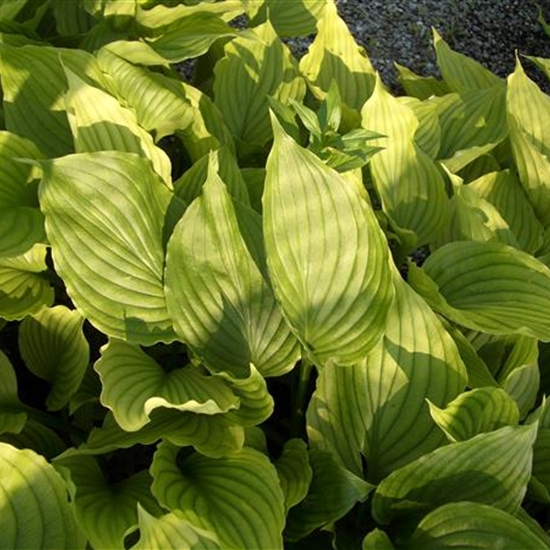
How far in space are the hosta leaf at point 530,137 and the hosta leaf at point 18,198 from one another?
0.99 meters

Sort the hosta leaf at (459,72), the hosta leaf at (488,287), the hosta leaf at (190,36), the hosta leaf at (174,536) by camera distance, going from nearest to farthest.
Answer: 1. the hosta leaf at (174,536)
2. the hosta leaf at (488,287)
3. the hosta leaf at (190,36)
4. the hosta leaf at (459,72)

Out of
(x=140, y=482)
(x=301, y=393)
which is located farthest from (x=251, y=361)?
(x=140, y=482)

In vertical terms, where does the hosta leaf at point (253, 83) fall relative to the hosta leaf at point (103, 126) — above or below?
below

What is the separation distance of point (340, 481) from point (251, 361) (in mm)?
241

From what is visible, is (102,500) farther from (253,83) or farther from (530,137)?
(530,137)

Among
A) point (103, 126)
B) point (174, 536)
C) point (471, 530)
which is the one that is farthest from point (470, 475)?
point (103, 126)

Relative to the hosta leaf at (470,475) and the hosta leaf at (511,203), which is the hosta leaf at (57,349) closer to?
the hosta leaf at (470,475)

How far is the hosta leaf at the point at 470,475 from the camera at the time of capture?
4.03ft

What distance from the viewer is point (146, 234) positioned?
1366 millimetres

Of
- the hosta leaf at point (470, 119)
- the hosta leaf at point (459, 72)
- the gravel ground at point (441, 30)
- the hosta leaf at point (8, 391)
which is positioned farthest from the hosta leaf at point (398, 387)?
the gravel ground at point (441, 30)

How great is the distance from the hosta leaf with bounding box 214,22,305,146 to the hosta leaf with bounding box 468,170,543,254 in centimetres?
47

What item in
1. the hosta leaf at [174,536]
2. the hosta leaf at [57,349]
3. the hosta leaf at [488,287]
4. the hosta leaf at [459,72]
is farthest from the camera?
the hosta leaf at [459,72]

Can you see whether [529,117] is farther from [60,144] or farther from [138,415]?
[138,415]

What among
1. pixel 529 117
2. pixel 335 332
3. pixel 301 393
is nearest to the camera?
pixel 335 332
